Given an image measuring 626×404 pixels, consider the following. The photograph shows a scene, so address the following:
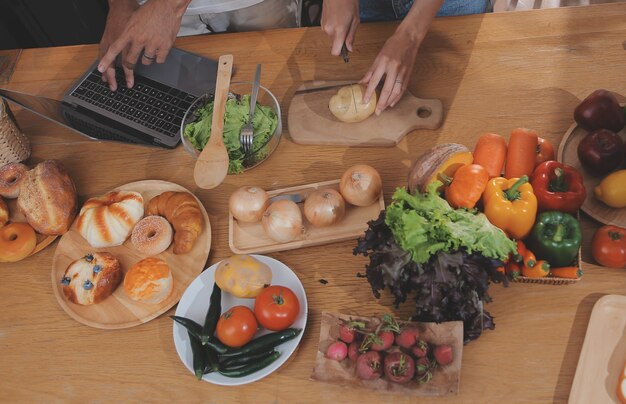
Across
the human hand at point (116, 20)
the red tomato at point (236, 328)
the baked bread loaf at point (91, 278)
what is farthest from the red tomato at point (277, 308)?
the human hand at point (116, 20)

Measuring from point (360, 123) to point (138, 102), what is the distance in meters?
0.69

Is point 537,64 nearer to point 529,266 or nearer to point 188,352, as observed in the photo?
point 529,266

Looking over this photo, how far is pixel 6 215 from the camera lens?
159 centimetres

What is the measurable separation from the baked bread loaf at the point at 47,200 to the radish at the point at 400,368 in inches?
38.2

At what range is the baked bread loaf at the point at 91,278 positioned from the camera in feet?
4.56

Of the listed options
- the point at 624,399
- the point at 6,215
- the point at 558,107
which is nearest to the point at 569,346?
the point at 624,399

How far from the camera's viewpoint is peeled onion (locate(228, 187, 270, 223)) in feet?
4.70

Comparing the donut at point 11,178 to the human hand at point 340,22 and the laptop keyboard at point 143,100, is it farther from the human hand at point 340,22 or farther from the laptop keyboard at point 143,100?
the human hand at point 340,22

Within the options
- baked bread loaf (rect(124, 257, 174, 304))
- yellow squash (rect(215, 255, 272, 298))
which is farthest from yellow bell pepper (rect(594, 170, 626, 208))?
baked bread loaf (rect(124, 257, 174, 304))

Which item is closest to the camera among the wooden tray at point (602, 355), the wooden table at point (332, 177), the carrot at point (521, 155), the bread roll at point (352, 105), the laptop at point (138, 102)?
the wooden tray at point (602, 355)

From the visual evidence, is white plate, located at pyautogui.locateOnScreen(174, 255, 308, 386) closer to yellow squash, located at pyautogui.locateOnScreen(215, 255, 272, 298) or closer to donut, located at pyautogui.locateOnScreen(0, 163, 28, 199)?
yellow squash, located at pyautogui.locateOnScreen(215, 255, 272, 298)

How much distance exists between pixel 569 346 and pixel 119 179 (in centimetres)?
127

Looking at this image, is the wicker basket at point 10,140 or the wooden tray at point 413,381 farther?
the wicker basket at point 10,140

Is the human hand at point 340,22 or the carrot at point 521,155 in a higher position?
the human hand at point 340,22
